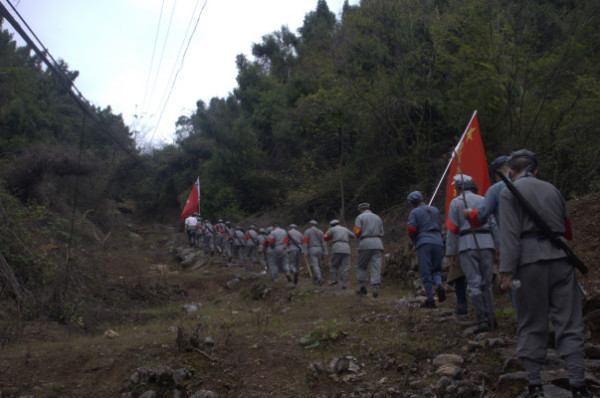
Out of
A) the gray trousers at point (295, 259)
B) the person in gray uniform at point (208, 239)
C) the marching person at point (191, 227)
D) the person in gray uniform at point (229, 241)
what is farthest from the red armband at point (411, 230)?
the marching person at point (191, 227)

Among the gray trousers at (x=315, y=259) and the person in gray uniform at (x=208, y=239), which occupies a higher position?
the person in gray uniform at (x=208, y=239)

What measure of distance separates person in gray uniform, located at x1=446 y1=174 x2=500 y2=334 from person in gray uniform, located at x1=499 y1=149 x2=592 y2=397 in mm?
2122

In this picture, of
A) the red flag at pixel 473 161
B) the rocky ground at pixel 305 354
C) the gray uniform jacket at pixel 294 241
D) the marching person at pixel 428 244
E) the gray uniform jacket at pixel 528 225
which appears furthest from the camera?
the gray uniform jacket at pixel 294 241

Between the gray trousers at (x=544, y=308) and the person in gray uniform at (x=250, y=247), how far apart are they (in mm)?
15457

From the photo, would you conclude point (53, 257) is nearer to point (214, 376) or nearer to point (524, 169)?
point (214, 376)

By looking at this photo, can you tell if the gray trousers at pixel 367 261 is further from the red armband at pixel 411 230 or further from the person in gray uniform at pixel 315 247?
the person in gray uniform at pixel 315 247

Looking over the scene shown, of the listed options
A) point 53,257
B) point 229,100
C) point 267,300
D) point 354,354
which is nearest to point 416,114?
point 267,300

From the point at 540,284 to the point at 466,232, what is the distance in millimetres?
2501

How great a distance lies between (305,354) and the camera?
6836mm

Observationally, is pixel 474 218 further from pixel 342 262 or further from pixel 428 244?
pixel 342 262

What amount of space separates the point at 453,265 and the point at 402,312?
4.74 feet

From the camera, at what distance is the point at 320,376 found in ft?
20.0

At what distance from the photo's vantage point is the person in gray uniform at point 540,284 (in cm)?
376

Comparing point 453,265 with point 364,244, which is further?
point 364,244
